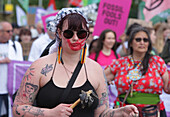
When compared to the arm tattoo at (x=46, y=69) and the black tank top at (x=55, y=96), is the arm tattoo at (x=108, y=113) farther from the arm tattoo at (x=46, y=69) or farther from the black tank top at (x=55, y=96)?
the arm tattoo at (x=46, y=69)

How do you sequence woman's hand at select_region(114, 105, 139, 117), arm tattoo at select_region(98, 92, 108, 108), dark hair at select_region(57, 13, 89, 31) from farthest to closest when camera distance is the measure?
arm tattoo at select_region(98, 92, 108, 108)
dark hair at select_region(57, 13, 89, 31)
woman's hand at select_region(114, 105, 139, 117)

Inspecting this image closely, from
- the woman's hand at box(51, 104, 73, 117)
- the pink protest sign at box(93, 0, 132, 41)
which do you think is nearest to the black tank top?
the woman's hand at box(51, 104, 73, 117)

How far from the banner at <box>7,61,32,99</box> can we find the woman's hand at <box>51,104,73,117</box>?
405cm

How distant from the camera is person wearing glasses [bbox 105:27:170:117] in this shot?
427cm

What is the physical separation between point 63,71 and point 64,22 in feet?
1.37

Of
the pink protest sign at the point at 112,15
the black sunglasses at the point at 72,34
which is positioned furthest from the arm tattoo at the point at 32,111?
the pink protest sign at the point at 112,15

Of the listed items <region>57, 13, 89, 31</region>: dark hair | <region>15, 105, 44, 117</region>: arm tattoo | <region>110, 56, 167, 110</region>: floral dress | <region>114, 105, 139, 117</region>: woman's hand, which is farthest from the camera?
<region>110, 56, 167, 110</region>: floral dress

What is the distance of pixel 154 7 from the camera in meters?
7.73

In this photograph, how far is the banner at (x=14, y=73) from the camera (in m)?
6.31

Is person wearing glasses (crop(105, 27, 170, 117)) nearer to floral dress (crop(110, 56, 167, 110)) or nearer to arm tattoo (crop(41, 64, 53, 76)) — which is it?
floral dress (crop(110, 56, 167, 110))

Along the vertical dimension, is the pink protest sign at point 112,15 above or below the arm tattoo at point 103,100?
above

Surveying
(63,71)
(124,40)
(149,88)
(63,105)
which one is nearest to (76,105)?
(63,105)

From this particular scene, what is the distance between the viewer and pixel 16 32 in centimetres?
1416

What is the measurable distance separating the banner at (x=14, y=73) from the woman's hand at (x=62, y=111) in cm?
405
